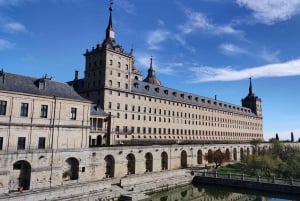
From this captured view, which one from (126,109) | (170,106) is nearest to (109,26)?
(126,109)

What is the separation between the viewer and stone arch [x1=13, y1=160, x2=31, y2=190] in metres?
30.4

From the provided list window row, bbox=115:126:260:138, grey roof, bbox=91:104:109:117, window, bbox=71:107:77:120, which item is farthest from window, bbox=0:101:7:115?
window row, bbox=115:126:260:138

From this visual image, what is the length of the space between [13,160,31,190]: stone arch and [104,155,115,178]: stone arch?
11668 millimetres

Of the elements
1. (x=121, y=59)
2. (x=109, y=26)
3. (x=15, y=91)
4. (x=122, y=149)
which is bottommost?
(x=122, y=149)

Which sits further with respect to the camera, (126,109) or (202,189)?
(126,109)

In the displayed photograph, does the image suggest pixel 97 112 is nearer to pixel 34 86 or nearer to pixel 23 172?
pixel 34 86

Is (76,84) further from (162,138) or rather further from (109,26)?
(162,138)

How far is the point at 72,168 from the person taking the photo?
35344mm

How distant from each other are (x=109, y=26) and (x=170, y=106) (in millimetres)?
24384

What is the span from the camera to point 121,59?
181 ft

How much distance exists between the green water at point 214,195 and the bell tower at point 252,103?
82.2 meters

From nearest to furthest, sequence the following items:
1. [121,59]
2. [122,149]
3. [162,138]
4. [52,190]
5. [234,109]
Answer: [52,190], [122,149], [121,59], [162,138], [234,109]

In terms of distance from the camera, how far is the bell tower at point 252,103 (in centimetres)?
11812

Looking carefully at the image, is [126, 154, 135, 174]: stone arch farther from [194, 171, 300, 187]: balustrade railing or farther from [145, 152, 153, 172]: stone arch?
[194, 171, 300, 187]: balustrade railing
